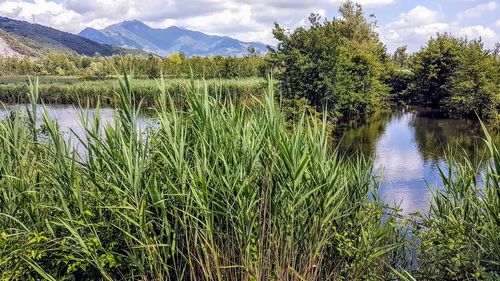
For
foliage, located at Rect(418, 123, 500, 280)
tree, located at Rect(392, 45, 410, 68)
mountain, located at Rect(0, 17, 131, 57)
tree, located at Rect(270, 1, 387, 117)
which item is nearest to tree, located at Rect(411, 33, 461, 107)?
tree, located at Rect(270, 1, 387, 117)

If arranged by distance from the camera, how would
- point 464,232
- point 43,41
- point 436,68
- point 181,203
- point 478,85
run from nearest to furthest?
point 181,203
point 464,232
point 478,85
point 436,68
point 43,41

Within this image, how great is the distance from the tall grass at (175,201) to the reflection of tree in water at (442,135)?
12595 mm

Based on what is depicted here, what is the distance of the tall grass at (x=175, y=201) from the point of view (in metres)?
2.66

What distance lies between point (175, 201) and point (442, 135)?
19417 mm

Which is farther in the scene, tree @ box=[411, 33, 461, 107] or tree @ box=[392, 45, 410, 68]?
tree @ box=[392, 45, 410, 68]

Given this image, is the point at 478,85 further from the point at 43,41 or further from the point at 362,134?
the point at 43,41

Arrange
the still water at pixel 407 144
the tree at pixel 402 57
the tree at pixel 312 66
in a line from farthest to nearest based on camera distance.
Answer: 1. the tree at pixel 402 57
2. the tree at pixel 312 66
3. the still water at pixel 407 144

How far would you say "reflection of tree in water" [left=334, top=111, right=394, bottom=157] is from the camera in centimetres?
1620

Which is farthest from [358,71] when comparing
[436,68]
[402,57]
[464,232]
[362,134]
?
[402,57]

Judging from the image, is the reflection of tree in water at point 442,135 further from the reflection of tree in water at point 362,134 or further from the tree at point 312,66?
the tree at point 312,66

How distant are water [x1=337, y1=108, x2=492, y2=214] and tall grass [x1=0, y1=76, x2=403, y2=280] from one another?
3.91 meters

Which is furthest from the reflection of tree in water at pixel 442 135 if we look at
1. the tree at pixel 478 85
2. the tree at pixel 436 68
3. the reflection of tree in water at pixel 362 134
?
the tree at pixel 436 68

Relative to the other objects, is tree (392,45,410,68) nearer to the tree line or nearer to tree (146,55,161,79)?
the tree line

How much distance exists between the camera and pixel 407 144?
17484 millimetres
